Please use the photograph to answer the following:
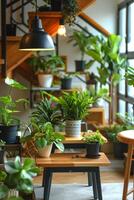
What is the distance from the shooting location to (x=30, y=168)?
278cm

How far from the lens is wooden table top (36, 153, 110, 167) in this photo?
3.79m

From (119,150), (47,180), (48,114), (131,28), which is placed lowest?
(119,150)

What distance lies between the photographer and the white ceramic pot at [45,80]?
666 cm

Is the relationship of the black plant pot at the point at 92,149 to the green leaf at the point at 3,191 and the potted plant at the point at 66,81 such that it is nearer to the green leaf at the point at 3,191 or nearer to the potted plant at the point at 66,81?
the green leaf at the point at 3,191

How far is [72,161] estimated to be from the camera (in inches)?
153

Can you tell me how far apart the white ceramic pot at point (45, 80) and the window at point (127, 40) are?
3.92ft

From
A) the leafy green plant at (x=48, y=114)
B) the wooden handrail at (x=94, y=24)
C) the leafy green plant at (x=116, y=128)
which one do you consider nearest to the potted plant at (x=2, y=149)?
the leafy green plant at (x=48, y=114)

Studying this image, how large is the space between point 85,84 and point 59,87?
643 millimetres

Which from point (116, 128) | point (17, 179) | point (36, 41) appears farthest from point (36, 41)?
point (116, 128)

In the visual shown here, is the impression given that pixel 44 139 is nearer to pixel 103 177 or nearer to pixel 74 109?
pixel 74 109

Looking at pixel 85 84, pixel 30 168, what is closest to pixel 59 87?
pixel 85 84

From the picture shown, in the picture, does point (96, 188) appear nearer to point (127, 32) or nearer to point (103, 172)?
point (103, 172)

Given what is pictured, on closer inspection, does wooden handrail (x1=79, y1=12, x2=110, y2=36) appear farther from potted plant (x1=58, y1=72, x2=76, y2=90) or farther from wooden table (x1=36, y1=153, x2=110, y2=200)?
wooden table (x1=36, y1=153, x2=110, y2=200)

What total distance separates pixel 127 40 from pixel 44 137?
3.45m
